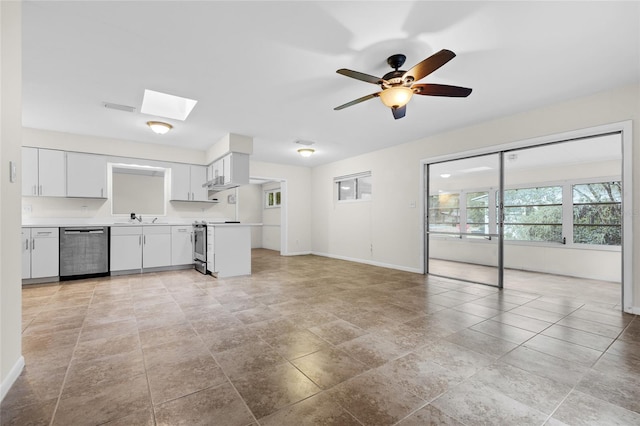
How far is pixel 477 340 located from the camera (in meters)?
2.31

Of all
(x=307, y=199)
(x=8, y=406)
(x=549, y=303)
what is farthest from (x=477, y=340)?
(x=307, y=199)

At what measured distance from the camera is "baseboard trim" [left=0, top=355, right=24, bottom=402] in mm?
1528

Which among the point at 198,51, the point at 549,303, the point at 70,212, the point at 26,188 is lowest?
the point at 549,303

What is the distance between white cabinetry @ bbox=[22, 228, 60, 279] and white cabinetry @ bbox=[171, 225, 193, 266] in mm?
1651

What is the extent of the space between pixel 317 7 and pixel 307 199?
6.18 metres

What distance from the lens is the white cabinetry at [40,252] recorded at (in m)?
4.20

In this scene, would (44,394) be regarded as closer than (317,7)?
Yes

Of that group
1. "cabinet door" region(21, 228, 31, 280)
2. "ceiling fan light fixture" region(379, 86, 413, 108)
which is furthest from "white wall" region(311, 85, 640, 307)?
"cabinet door" region(21, 228, 31, 280)

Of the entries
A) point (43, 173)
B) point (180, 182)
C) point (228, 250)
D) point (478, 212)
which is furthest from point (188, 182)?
point (478, 212)

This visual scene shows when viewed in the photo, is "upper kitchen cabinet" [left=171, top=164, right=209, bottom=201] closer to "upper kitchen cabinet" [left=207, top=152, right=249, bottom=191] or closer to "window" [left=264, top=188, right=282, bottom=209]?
"upper kitchen cabinet" [left=207, top=152, right=249, bottom=191]

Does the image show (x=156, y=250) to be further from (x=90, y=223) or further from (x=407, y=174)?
(x=407, y=174)

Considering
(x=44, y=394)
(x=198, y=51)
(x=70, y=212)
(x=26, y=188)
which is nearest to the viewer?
(x=44, y=394)

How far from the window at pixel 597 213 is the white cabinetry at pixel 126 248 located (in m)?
8.26

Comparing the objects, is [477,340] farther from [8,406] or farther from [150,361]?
[8,406]
